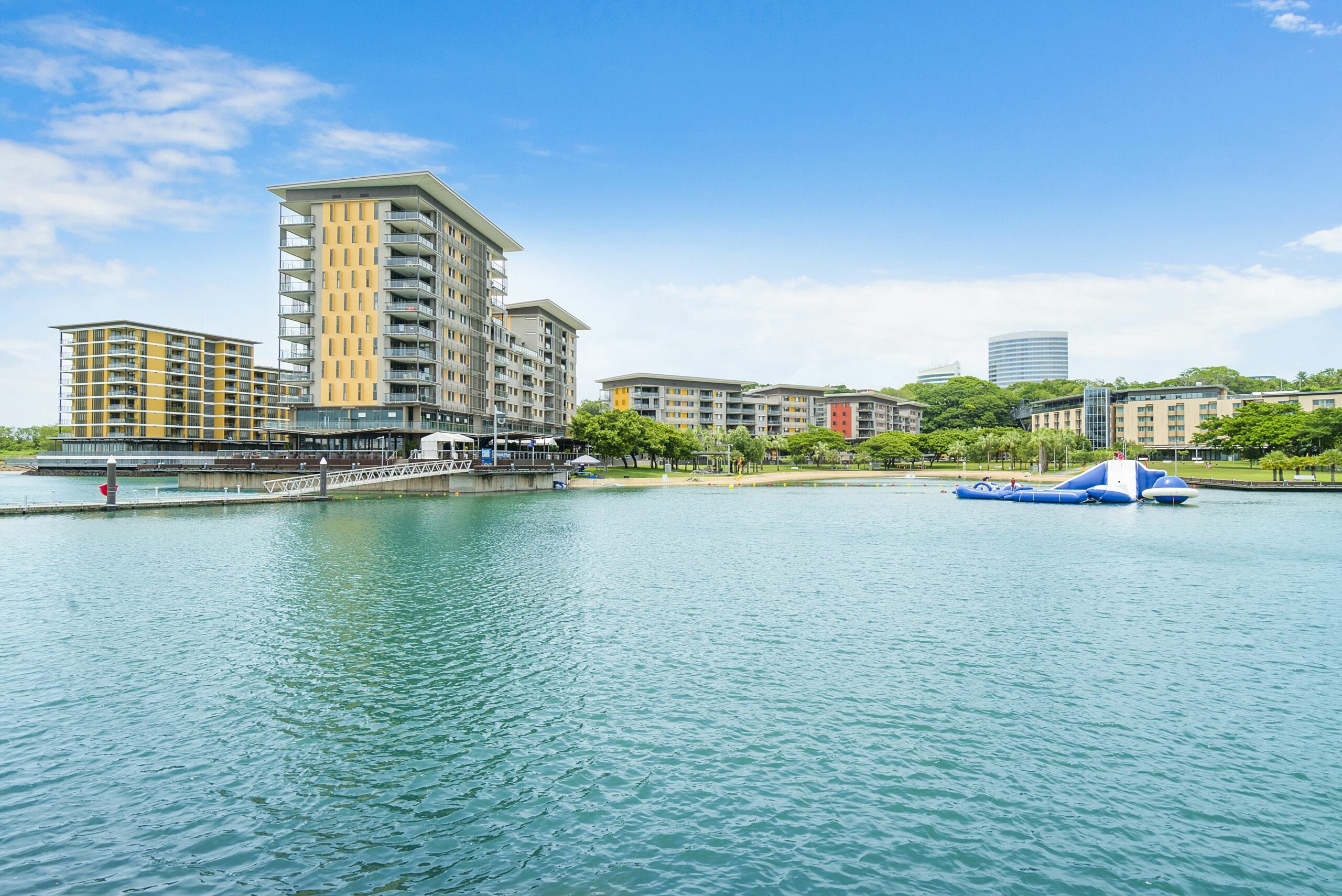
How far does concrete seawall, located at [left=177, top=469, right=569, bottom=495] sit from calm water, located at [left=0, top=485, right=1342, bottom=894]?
46.0m

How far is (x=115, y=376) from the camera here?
15262cm

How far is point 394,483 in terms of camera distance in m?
80.9

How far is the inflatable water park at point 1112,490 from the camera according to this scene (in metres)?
79.6

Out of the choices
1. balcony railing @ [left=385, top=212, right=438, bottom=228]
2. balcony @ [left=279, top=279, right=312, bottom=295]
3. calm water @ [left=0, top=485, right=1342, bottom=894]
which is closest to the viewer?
calm water @ [left=0, top=485, right=1342, bottom=894]

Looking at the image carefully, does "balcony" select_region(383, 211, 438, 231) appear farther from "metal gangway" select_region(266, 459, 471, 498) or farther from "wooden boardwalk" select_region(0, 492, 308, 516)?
"wooden boardwalk" select_region(0, 492, 308, 516)

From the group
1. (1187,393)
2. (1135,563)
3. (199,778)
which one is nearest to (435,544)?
(199,778)

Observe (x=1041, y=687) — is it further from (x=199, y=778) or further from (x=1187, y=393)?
(x=1187, y=393)

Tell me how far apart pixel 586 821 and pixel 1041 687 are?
41.8 ft

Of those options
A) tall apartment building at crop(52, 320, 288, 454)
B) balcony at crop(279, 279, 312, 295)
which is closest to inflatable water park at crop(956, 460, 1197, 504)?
balcony at crop(279, 279, 312, 295)

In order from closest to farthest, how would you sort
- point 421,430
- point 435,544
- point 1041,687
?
point 1041,687 < point 435,544 < point 421,430

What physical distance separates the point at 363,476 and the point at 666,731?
239ft

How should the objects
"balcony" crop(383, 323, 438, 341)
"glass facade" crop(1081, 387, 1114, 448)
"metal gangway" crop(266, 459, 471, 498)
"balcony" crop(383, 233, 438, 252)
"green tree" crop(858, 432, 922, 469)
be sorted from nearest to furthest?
"metal gangway" crop(266, 459, 471, 498), "balcony" crop(383, 233, 438, 252), "balcony" crop(383, 323, 438, 341), "green tree" crop(858, 432, 922, 469), "glass facade" crop(1081, 387, 1114, 448)

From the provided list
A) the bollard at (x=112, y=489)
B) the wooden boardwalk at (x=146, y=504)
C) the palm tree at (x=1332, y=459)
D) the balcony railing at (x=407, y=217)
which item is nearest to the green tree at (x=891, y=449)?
the palm tree at (x=1332, y=459)

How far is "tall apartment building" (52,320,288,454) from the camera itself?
5989 inches
